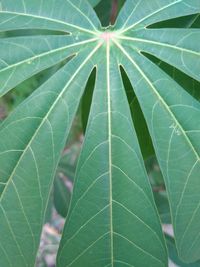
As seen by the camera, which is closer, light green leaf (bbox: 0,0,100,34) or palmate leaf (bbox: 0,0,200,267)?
palmate leaf (bbox: 0,0,200,267)

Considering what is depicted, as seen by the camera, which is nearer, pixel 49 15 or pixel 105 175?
pixel 105 175

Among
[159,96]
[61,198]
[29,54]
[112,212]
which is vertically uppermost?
[29,54]

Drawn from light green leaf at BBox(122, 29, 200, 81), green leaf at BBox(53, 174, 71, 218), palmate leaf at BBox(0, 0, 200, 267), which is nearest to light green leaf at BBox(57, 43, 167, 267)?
palmate leaf at BBox(0, 0, 200, 267)

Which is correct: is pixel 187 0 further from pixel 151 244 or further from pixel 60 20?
pixel 151 244

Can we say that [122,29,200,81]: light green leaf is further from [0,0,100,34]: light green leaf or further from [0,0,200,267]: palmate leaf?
[0,0,100,34]: light green leaf

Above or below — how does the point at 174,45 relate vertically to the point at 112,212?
above

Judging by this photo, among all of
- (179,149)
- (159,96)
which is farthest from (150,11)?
(179,149)

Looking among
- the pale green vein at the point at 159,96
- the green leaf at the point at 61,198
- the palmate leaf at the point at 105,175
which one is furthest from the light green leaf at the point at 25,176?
the green leaf at the point at 61,198

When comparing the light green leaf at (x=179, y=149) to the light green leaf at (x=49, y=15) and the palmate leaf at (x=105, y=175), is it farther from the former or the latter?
the light green leaf at (x=49, y=15)

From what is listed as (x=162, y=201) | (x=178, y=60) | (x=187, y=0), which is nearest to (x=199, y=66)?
(x=178, y=60)

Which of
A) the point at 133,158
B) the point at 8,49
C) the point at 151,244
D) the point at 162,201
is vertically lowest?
the point at 162,201

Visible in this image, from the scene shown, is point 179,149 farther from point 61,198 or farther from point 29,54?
point 61,198
